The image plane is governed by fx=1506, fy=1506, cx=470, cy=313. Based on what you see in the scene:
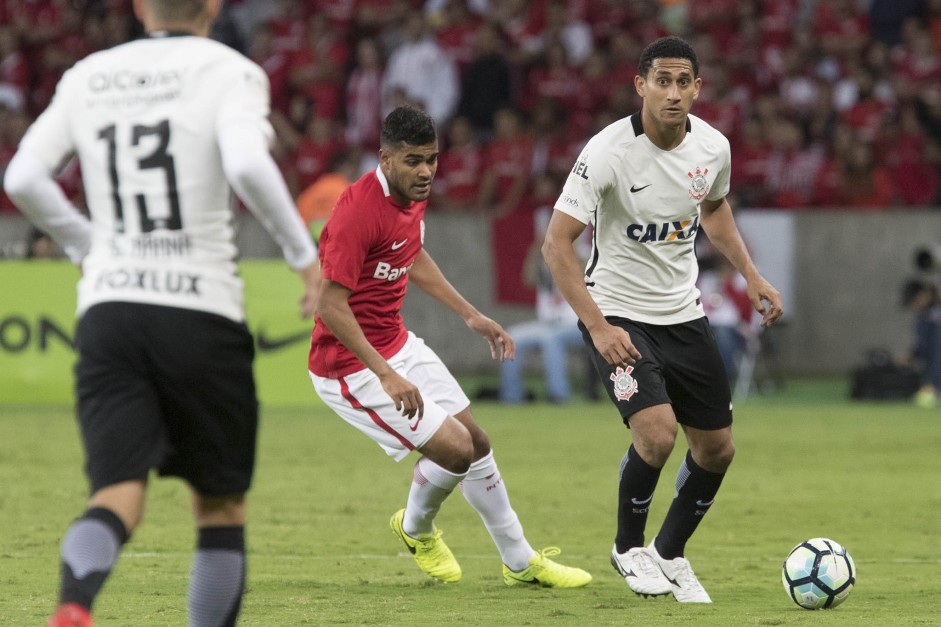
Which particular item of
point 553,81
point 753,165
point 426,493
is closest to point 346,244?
point 426,493

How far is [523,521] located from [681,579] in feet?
7.94

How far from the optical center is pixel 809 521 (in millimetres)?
8844

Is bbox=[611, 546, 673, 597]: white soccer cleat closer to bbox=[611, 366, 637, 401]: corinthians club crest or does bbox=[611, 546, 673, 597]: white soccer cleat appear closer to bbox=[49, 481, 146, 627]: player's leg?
bbox=[611, 366, 637, 401]: corinthians club crest

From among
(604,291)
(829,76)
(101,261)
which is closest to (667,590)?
(604,291)

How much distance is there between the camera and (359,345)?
5.77 m

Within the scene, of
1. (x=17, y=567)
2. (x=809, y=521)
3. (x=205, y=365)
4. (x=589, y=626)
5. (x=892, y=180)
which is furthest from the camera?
(x=892, y=180)

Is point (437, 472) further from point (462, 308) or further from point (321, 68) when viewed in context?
point (321, 68)

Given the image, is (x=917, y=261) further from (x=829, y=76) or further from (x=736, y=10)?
(x=736, y=10)

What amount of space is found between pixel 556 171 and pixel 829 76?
382cm

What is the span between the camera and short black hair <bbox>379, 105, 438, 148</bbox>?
20.4 feet

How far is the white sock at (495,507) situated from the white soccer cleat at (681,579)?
58cm

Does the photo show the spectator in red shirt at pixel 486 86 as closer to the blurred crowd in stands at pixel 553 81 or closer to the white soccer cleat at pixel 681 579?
the blurred crowd in stands at pixel 553 81

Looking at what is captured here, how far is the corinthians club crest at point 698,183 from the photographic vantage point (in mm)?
6500

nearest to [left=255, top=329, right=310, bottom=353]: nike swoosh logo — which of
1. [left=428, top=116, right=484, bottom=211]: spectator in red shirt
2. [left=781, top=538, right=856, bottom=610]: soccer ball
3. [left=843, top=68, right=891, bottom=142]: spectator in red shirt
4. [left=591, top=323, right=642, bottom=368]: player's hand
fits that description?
[left=428, top=116, right=484, bottom=211]: spectator in red shirt
